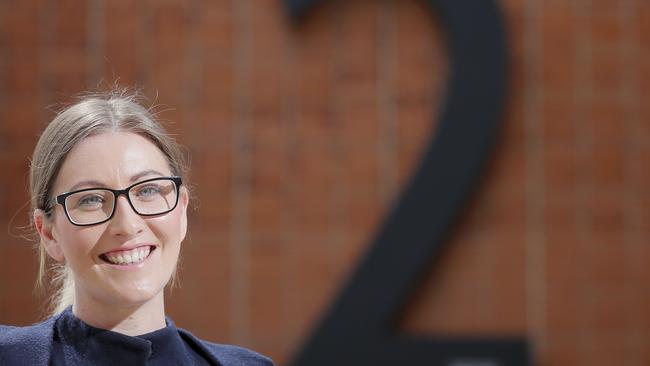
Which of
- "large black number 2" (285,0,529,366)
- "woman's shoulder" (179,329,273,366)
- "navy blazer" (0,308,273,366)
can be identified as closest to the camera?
"navy blazer" (0,308,273,366)

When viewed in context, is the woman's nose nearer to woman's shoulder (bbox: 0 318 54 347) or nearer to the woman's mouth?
the woman's mouth

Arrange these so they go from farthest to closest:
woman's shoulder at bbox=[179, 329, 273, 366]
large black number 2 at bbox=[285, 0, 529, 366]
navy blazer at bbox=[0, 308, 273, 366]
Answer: large black number 2 at bbox=[285, 0, 529, 366] → woman's shoulder at bbox=[179, 329, 273, 366] → navy blazer at bbox=[0, 308, 273, 366]

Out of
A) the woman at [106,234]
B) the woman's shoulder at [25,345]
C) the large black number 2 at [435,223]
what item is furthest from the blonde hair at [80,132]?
the large black number 2 at [435,223]

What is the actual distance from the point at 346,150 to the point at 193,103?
693mm

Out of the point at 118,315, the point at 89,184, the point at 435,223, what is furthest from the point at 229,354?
the point at 435,223

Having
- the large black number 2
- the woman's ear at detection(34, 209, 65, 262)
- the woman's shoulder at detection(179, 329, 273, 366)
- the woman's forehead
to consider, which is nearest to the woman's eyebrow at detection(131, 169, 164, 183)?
the woman's forehead

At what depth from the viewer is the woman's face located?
41.2 inches

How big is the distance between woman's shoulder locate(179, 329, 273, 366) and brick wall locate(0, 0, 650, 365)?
2.93 meters

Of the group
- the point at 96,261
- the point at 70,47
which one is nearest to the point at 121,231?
the point at 96,261

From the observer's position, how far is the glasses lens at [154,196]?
3.50ft

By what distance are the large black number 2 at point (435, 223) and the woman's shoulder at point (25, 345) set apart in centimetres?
307

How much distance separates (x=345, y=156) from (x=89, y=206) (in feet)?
10.4

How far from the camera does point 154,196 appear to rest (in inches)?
42.7

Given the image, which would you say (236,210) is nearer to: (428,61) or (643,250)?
(428,61)
